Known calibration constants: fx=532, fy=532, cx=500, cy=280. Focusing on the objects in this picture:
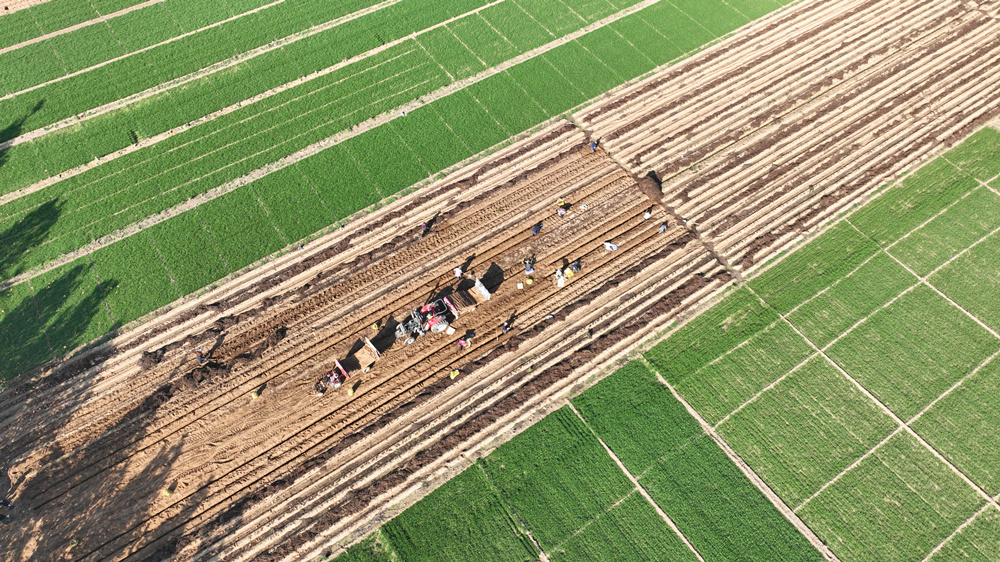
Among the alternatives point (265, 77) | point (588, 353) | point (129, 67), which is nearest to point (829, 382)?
point (588, 353)

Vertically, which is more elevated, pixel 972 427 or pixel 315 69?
pixel 315 69

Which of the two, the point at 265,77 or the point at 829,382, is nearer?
the point at 829,382

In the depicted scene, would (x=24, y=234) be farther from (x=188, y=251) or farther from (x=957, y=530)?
(x=957, y=530)

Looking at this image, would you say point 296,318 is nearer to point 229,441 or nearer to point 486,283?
point 229,441

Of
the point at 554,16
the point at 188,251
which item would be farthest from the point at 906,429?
the point at 188,251

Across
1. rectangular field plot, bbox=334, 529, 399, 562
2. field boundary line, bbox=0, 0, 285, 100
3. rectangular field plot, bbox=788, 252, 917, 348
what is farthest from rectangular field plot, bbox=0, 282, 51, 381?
rectangular field plot, bbox=788, 252, 917, 348
